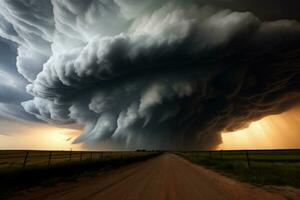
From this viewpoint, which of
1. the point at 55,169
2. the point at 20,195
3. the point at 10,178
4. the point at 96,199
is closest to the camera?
the point at 96,199

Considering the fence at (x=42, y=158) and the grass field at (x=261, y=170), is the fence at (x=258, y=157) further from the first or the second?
the fence at (x=42, y=158)

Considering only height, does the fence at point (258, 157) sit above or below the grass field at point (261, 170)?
above

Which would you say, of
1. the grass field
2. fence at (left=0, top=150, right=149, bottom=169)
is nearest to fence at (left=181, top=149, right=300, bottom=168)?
the grass field

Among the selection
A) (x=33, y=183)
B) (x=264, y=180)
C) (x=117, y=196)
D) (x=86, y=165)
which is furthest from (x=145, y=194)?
(x=86, y=165)

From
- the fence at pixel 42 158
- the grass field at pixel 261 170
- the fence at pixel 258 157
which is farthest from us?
the fence at pixel 258 157

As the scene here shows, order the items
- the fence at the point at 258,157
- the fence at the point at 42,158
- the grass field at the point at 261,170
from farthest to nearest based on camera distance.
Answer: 1. the fence at the point at 258,157
2. the fence at the point at 42,158
3. the grass field at the point at 261,170

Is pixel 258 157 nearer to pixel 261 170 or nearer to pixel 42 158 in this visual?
pixel 261 170

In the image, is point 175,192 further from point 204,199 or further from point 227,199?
point 227,199

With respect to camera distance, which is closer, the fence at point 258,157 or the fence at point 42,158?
the fence at point 42,158

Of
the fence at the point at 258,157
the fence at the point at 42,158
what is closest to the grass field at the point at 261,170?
the fence at the point at 258,157

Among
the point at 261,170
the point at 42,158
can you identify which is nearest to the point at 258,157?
the point at 261,170

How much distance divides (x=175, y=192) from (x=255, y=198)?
3.21 meters

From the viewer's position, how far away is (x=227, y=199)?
8.09m

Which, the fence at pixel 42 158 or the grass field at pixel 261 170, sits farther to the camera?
the fence at pixel 42 158
